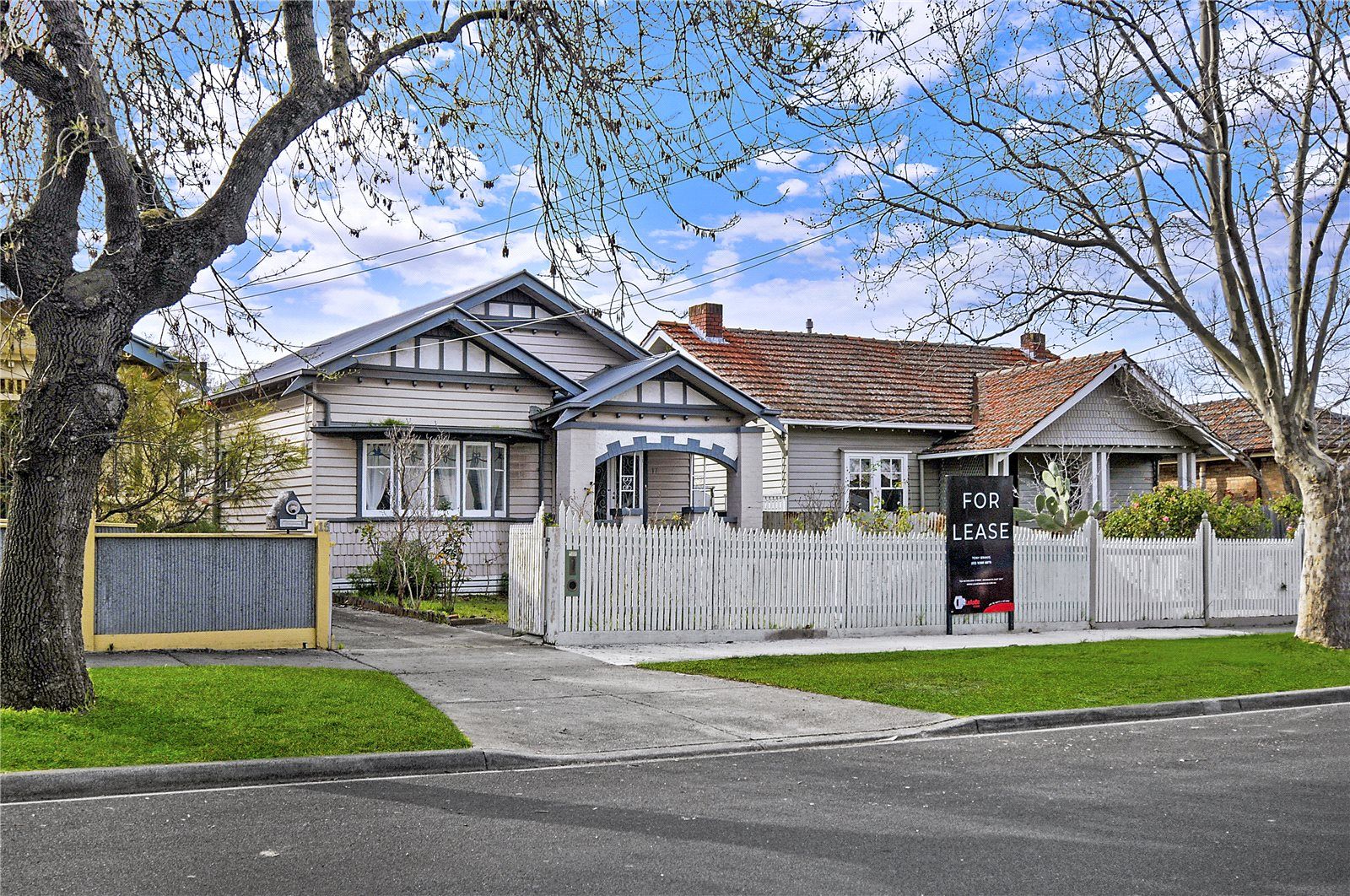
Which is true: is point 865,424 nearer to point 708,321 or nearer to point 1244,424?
point 708,321

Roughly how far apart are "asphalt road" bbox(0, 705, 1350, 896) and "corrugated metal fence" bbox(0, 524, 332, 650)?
6.30m

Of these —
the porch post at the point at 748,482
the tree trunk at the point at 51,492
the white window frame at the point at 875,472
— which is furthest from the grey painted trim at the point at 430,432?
the tree trunk at the point at 51,492

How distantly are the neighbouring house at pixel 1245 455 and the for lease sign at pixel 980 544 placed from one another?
17.3m

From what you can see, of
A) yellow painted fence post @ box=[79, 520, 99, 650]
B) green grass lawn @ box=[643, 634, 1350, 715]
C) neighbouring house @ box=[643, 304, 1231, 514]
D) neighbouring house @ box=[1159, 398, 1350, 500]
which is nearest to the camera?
green grass lawn @ box=[643, 634, 1350, 715]

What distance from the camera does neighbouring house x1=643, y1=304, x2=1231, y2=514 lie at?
28438 millimetres

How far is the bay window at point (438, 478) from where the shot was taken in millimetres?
21859

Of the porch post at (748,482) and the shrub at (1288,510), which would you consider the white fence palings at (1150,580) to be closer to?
the shrub at (1288,510)

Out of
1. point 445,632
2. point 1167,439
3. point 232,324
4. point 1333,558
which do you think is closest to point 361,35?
point 232,324

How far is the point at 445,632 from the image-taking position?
16359 millimetres

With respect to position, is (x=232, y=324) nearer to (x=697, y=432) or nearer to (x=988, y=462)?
(x=697, y=432)

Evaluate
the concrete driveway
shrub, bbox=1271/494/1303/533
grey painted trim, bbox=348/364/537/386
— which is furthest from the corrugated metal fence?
shrub, bbox=1271/494/1303/533

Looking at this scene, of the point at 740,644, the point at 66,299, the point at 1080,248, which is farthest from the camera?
the point at 1080,248

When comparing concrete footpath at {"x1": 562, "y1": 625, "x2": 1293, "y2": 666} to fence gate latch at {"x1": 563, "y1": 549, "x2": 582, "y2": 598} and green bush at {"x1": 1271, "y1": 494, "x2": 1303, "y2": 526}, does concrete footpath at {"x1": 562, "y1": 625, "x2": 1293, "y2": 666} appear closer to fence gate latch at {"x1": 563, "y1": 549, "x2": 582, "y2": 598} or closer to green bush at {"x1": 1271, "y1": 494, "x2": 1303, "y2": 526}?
fence gate latch at {"x1": 563, "y1": 549, "x2": 582, "y2": 598}

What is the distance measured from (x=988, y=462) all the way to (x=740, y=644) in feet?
48.6
